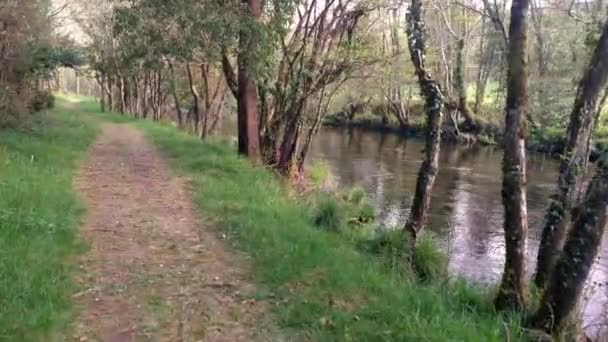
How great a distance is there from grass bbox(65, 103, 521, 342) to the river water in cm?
219

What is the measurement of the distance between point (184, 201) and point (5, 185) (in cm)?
301

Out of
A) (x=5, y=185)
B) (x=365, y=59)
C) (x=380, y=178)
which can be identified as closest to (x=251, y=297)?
(x=5, y=185)

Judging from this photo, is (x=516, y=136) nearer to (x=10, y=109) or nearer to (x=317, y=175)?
(x=10, y=109)

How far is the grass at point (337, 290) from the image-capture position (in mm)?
5320

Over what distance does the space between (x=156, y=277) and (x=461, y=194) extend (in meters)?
16.6

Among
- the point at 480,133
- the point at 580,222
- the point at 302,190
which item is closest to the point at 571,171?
the point at 580,222

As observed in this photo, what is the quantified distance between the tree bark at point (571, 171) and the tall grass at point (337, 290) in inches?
40.4

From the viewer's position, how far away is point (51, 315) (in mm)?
5211

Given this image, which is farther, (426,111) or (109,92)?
(109,92)

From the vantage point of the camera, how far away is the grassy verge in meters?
5.12

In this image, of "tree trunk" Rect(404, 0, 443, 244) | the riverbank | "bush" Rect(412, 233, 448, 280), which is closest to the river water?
the riverbank

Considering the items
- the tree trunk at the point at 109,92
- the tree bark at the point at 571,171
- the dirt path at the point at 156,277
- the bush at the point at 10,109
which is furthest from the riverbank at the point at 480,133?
the tree trunk at the point at 109,92

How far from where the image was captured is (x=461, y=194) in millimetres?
21391

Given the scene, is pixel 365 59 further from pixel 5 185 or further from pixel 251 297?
pixel 251 297
